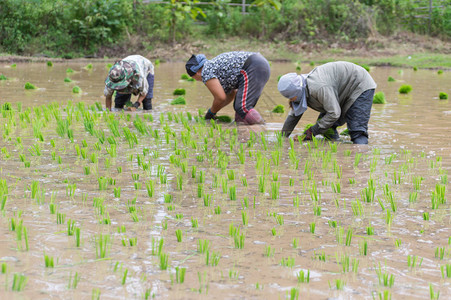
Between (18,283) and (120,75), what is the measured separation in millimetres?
5083

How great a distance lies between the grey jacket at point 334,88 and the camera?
5.64 meters

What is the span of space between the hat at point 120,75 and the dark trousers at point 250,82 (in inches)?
57.0

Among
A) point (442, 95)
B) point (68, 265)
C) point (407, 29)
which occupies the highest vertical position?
point (407, 29)

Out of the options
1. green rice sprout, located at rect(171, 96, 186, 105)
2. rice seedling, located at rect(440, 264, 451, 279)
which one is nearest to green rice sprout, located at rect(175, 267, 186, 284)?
rice seedling, located at rect(440, 264, 451, 279)

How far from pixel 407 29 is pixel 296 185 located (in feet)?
70.2

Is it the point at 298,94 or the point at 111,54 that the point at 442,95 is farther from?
the point at 111,54

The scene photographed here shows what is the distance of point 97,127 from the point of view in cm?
664

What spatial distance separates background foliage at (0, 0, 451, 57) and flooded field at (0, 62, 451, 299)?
14940mm

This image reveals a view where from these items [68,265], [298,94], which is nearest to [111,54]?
[298,94]

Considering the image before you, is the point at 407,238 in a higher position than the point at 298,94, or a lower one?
lower

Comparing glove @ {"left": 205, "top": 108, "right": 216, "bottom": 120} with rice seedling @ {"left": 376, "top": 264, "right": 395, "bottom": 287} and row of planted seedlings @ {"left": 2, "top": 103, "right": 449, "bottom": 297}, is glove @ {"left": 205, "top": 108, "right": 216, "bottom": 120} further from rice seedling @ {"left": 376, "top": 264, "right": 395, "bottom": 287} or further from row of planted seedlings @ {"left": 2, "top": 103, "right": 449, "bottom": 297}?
rice seedling @ {"left": 376, "top": 264, "right": 395, "bottom": 287}

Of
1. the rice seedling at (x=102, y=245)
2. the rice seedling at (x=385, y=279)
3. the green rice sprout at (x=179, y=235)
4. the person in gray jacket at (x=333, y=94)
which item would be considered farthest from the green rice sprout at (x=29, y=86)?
the rice seedling at (x=385, y=279)

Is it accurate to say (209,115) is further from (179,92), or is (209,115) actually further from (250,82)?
(179,92)

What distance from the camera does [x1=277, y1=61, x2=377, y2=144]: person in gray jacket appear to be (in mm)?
5621
